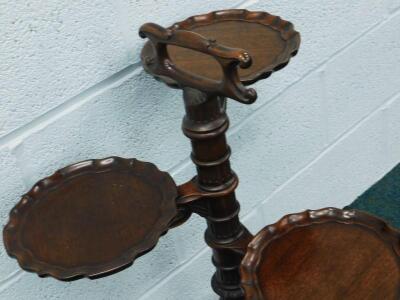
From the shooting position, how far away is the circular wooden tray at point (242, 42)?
91 centimetres

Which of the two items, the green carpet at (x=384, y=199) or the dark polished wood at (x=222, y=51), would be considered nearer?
the dark polished wood at (x=222, y=51)

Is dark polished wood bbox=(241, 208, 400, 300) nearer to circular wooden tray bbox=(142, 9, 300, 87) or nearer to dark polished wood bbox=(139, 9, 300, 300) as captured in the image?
dark polished wood bbox=(139, 9, 300, 300)

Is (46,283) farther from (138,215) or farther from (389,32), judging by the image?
(389,32)

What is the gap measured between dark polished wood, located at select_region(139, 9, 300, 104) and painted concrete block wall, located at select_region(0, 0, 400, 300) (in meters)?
0.08

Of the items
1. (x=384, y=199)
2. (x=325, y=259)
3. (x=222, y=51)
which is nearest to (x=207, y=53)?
(x=222, y=51)

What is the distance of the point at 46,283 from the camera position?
1.10m

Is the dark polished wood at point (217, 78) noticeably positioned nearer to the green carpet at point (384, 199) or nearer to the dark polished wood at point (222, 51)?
the dark polished wood at point (222, 51)

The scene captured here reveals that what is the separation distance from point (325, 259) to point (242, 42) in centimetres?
34

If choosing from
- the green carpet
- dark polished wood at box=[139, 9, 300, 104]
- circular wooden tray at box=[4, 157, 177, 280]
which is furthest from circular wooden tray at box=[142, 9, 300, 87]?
the green carpet

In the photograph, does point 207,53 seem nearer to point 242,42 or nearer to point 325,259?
point 242,42

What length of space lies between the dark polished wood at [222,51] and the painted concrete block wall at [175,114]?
8cm

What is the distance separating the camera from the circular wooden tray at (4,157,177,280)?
836mm

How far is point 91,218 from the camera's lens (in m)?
0.89

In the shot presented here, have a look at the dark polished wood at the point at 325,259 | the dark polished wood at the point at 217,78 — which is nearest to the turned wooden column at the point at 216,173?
the dark polished wood at the point at 217,78
